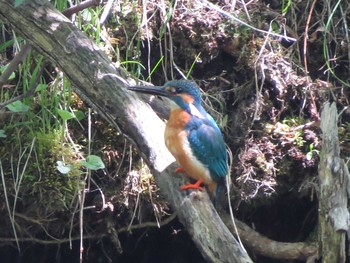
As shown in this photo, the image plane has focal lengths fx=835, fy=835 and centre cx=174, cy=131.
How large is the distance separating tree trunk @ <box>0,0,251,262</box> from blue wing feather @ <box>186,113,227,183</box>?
0.84 feet

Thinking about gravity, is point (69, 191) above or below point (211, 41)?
below

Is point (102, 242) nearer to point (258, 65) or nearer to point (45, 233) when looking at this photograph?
point (45, 233)

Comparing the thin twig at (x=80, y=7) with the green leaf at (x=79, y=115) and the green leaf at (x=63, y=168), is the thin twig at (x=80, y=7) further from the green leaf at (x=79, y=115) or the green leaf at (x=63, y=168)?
the green leaf at (x=63, y=168)

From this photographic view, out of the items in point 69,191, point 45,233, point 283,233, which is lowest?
point 283,233

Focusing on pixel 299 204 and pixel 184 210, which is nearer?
pixel 184 210

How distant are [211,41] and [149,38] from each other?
0.89 feet

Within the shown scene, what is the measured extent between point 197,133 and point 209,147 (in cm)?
7

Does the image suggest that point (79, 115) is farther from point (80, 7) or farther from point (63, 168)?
point (80, 7)

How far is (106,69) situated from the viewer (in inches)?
113

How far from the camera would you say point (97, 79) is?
9.29 ft

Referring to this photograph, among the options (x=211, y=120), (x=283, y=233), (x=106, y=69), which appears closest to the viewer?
(x=106, y=69)

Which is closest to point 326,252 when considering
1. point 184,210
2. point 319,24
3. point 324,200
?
point 324,200

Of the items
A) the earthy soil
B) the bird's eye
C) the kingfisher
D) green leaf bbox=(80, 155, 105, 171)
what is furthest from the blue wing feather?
green leaf bbox=(80, 155, 105, 171)

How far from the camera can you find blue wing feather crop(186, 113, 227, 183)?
3182mm
